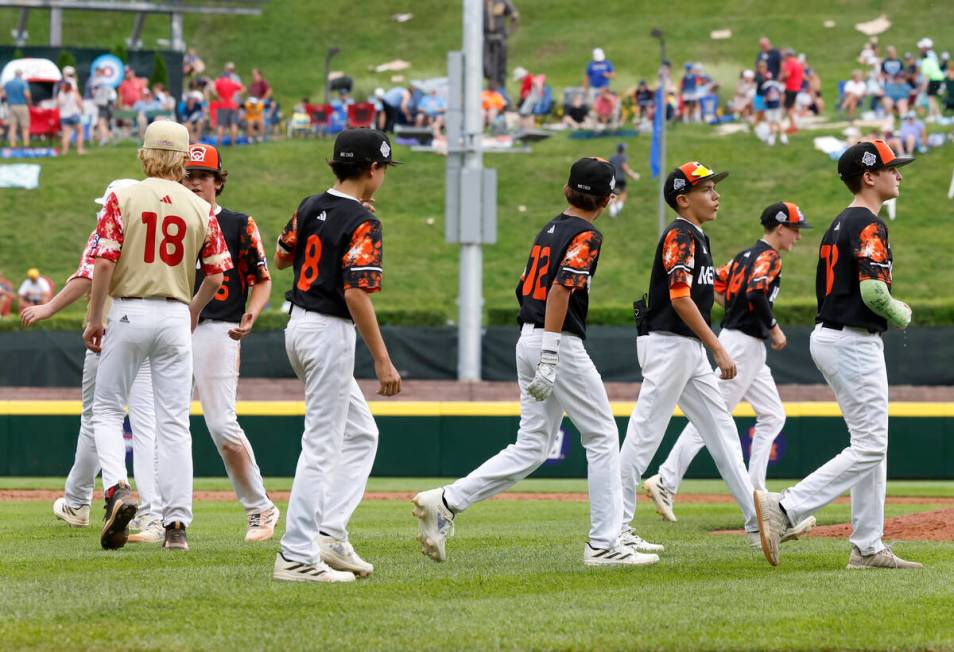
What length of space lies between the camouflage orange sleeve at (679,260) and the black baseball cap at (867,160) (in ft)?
3.12

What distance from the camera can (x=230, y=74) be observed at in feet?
128

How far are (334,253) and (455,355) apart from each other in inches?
714

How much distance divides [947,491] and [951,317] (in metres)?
10.5

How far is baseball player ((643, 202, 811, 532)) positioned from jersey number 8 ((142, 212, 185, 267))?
463cm

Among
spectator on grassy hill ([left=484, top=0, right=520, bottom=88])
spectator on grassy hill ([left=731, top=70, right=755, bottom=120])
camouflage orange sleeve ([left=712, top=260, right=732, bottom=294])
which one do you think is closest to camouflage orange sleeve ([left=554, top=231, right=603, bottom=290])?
camouflage orange sleeve ([left=712, top=260, right=732, bottom=294])

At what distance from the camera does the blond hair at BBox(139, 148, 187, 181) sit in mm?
7816

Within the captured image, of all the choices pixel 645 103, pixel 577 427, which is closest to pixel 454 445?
pixel 577 427

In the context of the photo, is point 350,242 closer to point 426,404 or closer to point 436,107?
point 426,404

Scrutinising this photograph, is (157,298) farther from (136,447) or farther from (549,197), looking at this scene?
(549,197)

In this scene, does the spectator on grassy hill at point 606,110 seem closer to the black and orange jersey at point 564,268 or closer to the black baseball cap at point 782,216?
the black baseball cap at point 782,216

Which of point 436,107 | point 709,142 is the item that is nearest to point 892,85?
point 709,142

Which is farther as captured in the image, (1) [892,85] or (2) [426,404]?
(1) [892,85]

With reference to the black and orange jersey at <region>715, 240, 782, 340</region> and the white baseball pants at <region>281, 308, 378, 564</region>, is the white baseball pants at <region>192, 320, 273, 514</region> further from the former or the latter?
the black and orange jersey at <region>715, 240, 782, 340</region>

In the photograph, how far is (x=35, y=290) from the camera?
2761 cm
